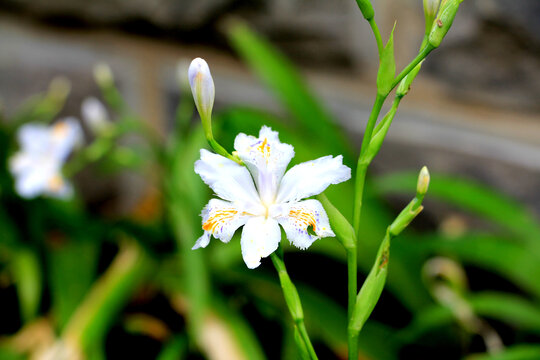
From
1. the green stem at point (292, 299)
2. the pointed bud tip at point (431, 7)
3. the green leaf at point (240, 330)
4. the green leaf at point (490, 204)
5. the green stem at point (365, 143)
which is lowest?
the green leaf at point (240, 330)

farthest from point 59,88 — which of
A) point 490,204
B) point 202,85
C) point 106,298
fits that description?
point 202,85

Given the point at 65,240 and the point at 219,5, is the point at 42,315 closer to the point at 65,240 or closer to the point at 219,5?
the point at 65,240

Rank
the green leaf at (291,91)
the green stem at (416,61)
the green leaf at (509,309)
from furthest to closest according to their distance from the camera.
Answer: the green leaf at (291,91) → the green leaf at (509,309) → the green stem at (416,61)

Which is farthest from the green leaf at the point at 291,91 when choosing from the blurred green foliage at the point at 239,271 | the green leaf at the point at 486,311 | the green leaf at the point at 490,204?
the green leaf at the point at 486,311

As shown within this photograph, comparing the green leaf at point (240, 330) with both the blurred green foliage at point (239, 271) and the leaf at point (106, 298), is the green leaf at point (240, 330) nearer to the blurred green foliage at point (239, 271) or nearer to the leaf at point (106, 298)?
the blurred green foliage at point (239, 271)

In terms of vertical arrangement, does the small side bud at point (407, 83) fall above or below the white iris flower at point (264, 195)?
above

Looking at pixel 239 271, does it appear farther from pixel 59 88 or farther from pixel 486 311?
pixel 59 88
